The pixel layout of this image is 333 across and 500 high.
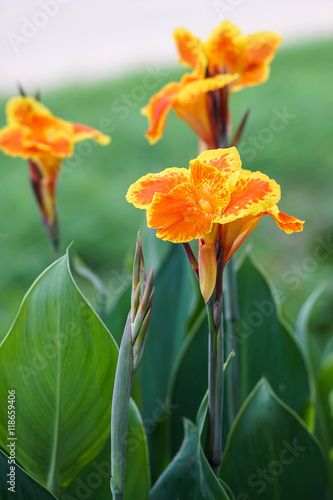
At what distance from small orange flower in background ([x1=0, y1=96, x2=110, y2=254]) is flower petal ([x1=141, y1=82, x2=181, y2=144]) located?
99mm

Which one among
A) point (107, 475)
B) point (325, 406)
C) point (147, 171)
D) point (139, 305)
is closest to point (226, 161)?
point (139, 305)

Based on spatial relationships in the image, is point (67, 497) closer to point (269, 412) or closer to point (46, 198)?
point (269, 412)

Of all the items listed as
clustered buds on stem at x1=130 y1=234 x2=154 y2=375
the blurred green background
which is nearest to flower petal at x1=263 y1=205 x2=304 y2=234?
clustered buds on stem at x1=130 y1=234 x2=154 y2=375

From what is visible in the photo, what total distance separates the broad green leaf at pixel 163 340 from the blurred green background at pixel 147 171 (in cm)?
61

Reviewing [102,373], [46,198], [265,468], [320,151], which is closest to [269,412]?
[265,468]

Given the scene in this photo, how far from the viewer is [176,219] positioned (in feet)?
1.48

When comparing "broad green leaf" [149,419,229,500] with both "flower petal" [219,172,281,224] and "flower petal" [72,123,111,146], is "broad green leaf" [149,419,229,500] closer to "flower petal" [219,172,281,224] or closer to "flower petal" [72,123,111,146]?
"flower petal" [219,172,281,224]

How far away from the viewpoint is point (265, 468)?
0.65 metres

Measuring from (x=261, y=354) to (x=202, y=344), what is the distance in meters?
0.11

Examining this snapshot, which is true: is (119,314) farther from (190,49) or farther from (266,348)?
(190,49)

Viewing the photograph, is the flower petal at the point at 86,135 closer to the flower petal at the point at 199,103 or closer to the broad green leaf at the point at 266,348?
the flower petal at the point at 199,103

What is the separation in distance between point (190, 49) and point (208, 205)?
Result: 356mm

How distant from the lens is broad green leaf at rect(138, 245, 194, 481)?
0.76 m

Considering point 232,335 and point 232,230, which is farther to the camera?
point 232,335
